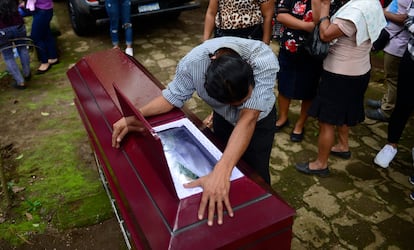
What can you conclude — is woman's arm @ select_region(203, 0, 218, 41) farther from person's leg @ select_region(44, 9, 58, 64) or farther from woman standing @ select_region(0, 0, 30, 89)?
person's leg @ select_region(44, 9, 58, 64)

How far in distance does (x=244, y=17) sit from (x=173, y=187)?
197 centimetres

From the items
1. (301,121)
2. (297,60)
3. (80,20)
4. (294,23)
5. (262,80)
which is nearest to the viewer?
(262,80)

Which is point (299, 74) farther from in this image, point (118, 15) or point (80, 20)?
point (80, 20)

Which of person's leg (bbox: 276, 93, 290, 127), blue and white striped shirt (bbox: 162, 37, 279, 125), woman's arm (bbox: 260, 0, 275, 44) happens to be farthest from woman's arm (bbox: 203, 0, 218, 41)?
blue and white striped shirt (bbox: 162, 37, 279, 125)

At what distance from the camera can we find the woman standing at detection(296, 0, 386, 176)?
2.39m

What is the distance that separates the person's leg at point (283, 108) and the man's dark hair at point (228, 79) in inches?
73.5

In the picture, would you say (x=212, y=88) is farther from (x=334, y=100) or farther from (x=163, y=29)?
(x=163, y=29)

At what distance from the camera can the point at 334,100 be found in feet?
8.92

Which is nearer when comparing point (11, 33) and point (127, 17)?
point (11, 33)

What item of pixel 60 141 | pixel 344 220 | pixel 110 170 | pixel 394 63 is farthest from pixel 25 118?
pixel 394 63

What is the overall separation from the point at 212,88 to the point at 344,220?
1.63 metres

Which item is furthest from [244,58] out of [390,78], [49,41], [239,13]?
[49,41]

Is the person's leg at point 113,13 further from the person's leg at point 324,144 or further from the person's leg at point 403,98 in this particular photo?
the person's leg at point 403,98

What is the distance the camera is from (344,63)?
2.60 meters
